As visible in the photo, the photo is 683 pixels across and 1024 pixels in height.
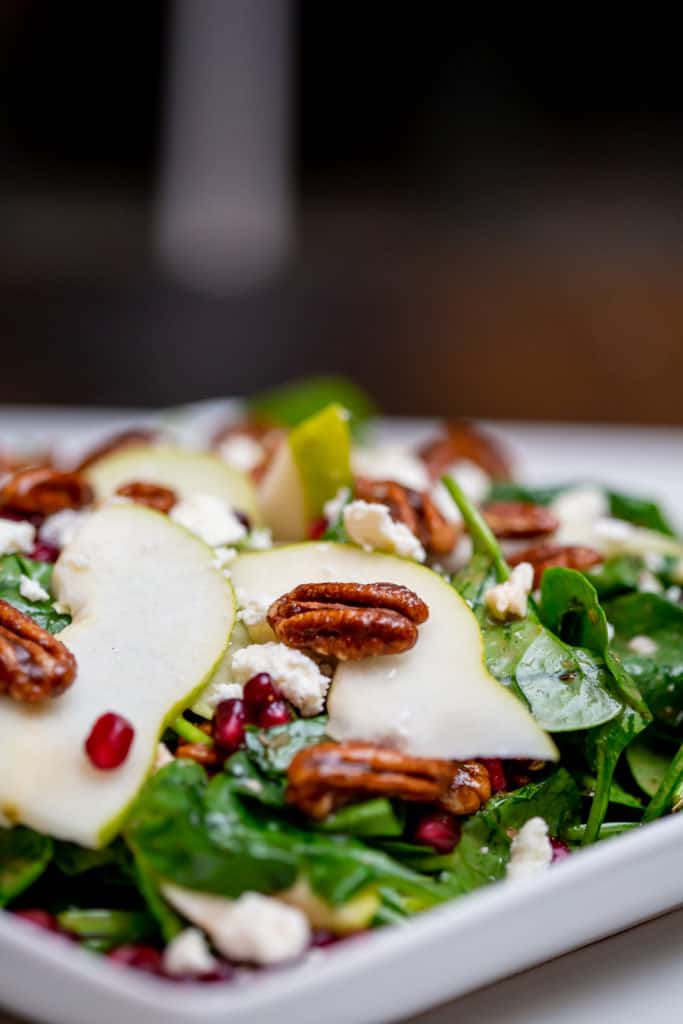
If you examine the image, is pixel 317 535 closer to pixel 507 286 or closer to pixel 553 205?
pixel 507 286

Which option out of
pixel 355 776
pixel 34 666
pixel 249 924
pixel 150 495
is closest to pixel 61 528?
pixel 150 495

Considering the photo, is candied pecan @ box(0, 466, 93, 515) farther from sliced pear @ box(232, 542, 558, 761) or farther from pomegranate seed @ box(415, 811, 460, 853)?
pomegranate seed @ box(415, 811, 460, 853)

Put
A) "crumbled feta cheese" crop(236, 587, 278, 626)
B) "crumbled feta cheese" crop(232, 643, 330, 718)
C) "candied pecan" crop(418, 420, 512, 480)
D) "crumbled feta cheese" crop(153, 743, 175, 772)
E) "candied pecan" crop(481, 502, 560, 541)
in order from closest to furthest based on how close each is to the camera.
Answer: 1. "crumbled feta cheese" crop(153, 743, 175, 772)
2. "crumbled feta cheese" crop(232, 643, 330, 718)
3. "crumbled feta cheese" crop(236, 587, 278, 626)
4. "candied pecan" crop(481, 502, 560, 541)
5. "candied pecan" crop(418, 420, 512, 480)

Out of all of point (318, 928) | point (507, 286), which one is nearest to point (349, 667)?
point (318, 928)

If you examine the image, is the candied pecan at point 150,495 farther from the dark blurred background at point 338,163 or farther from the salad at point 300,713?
the dark blurred background at point 338,163

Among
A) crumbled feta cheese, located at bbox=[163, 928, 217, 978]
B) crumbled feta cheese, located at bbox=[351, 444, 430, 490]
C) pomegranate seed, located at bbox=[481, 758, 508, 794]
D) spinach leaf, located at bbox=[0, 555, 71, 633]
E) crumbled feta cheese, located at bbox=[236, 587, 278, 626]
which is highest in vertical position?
crumbled feta cheese, located at bbox=[236, 587, 278, 626]

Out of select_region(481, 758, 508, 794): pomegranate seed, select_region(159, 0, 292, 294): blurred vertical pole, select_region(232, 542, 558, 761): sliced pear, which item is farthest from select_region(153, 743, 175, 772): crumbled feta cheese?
select_region(159, 0, 292, 294): blurred vertical pole

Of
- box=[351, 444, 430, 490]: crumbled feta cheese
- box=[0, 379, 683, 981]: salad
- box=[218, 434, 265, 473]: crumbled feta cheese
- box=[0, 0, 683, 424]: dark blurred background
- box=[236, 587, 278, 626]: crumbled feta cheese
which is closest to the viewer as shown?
box=[0, 379, 683, 981]: salad
